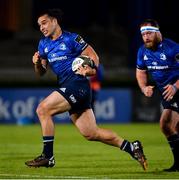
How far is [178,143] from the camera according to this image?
11250 mm

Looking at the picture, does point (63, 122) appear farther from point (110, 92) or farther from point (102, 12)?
point (102, 12)

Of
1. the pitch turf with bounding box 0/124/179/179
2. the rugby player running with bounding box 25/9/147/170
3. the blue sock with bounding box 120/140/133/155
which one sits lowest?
the pitch turf with bounding box 0/124/179/179

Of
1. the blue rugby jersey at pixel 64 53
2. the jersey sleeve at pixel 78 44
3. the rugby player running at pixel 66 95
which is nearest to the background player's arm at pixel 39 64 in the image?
the rugby player running at pixel 66 95

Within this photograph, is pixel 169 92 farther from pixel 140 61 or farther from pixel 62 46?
pixel 62 46

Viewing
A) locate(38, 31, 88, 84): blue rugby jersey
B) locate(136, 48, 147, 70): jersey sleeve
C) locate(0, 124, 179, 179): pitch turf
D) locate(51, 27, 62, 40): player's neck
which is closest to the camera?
locate(0, 124, 179, 179): pitch turf

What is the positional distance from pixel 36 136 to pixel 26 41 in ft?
54.7

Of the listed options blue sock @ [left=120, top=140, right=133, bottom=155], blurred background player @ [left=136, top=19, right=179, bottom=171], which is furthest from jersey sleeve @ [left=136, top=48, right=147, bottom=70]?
blue sock @ [left=120, top=140, right=133, bottom=155]

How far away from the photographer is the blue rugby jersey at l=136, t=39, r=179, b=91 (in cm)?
1096

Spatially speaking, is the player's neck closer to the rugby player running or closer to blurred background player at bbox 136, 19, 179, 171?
the rugby player running

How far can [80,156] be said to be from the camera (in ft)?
44.8

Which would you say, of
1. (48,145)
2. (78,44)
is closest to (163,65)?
(78,44)

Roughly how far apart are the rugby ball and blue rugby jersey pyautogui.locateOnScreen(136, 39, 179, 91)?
90 cm

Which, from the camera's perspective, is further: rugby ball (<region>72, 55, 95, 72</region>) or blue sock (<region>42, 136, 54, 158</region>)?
blue sock (<region>42, 136, 54, 158</region>)

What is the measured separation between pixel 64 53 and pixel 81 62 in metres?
0.42
